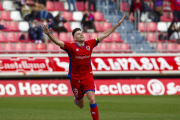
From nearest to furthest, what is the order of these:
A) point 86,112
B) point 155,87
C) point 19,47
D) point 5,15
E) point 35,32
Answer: point 86,112, point 155,87, point 19,47, point 35,32, point 5,15

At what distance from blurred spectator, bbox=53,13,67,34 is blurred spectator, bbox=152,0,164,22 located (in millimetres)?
6255

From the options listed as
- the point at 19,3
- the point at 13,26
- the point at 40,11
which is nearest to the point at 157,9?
the point at 40,11

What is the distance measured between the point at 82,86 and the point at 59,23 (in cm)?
1198

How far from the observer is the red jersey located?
745 cm

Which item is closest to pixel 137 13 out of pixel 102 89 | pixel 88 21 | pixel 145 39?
pixel 145 39

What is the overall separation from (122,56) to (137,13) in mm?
5017

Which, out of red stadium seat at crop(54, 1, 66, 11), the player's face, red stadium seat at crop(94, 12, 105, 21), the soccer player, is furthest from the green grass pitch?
red stadium seat at crop(54, 1, 66, 11)

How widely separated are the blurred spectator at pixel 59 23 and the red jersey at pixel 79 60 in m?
11.7

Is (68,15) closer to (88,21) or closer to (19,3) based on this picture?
(88,21)

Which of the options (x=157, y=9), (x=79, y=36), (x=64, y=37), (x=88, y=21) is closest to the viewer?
(x=79, y=36)

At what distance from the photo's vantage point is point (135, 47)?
19.3 metres

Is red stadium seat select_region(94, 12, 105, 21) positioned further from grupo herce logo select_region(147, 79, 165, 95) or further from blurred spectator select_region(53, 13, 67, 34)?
grupo herce logo select_region(147, 79, 165, 95)

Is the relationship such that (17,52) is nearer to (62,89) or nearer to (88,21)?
(62,89)

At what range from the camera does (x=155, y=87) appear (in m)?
17.5
